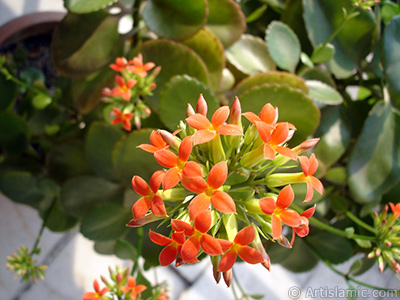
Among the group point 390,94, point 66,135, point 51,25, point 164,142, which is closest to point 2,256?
point 66,135

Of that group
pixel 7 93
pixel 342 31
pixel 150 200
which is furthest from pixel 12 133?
pixel 342 31

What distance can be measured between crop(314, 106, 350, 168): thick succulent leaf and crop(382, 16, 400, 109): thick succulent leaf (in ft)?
0.28

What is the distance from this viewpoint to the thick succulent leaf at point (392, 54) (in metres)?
0.51

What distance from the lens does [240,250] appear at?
292 millimetres

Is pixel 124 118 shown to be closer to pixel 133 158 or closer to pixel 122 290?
pixel 133 158

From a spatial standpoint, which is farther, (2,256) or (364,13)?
(2,256)

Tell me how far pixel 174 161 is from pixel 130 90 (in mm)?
242

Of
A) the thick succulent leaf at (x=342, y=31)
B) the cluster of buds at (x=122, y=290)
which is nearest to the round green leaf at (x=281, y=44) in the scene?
the thick succulent leaf at (x=342, y=31)

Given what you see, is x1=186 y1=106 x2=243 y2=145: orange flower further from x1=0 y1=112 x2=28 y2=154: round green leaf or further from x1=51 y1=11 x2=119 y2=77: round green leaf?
x1=0 y1=112 x2=28 y2=154: round green leaf

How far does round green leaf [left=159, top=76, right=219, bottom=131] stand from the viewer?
433 mm

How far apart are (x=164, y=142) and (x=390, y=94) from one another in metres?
0.41

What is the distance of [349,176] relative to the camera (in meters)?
0.53

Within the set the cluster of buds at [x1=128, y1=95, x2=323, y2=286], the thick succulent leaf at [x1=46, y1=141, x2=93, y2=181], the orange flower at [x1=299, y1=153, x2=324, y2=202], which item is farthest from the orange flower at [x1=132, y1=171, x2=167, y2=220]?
the thick succulent leaf at [x1=46, y1=141, x2=93, y2=181]

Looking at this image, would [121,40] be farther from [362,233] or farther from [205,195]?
[362,233]
